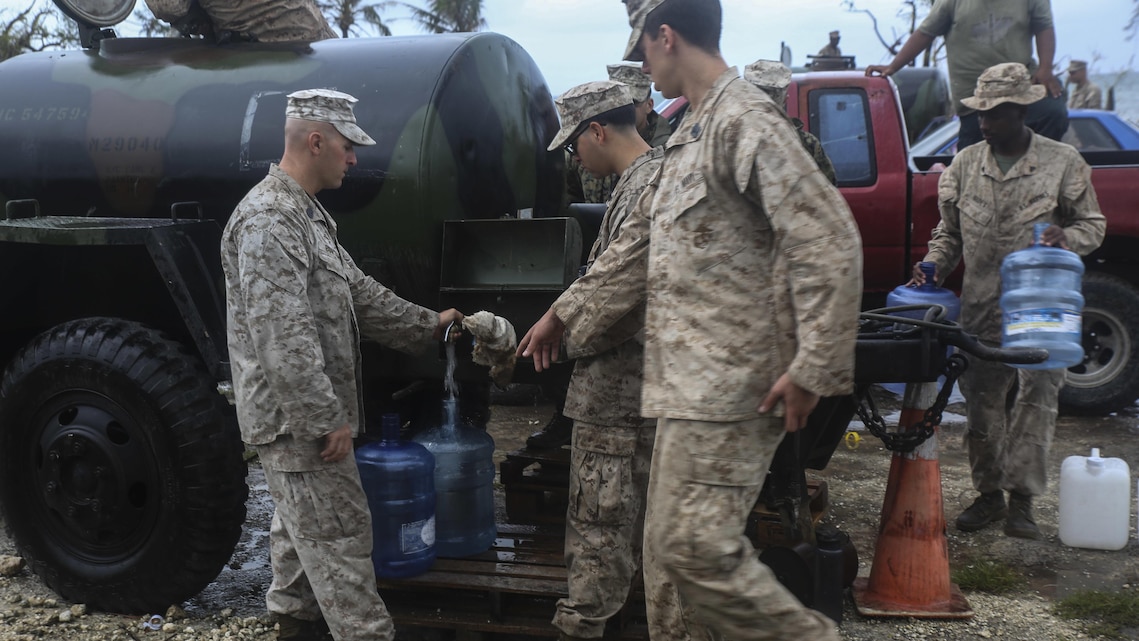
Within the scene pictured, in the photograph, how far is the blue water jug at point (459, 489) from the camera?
3.75 metres

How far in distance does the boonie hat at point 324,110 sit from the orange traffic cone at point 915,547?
207 cm

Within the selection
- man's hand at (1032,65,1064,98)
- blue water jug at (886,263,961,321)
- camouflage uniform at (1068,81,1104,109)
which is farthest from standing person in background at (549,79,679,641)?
camouflage uniform at (1068,81,1104,109)

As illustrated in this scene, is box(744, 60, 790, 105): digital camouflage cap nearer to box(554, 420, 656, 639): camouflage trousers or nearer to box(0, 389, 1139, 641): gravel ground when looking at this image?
box(0, 389, 1139, 641): gravel ground

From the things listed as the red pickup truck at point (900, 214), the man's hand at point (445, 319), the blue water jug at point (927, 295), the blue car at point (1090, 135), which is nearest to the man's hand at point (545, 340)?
the man's hand at point (445, 319)

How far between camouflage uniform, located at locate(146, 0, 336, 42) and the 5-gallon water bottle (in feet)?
11.9

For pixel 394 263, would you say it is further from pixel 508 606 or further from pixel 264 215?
pixel 508 606

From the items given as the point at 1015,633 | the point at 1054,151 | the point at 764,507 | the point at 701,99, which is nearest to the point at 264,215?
the point at 701,99

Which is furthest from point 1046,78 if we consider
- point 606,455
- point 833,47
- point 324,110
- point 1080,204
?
point 833,47

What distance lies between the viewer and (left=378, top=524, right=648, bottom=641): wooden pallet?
3359 mm

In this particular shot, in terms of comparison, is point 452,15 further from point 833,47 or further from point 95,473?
point 95,473

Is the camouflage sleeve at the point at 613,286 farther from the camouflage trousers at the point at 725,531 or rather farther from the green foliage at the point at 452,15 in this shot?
the green foliage at the point at 452,15

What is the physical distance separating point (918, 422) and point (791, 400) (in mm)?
1396

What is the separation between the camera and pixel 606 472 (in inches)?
125

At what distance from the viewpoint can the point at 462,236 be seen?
3.80 m
